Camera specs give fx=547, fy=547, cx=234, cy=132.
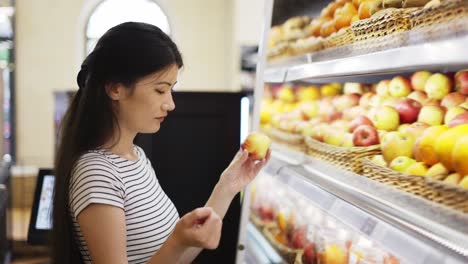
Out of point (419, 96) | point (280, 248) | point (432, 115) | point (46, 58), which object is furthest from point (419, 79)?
point (46, 58)

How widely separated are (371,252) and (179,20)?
6401mm

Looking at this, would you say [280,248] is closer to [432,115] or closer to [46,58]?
[432,115]

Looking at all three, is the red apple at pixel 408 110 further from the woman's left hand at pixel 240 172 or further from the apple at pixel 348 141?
the woman's left hand at pixel 240 172

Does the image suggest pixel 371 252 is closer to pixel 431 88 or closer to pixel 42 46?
pixel 431 88

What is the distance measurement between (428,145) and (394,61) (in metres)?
0.26

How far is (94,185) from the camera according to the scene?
3.96 feet

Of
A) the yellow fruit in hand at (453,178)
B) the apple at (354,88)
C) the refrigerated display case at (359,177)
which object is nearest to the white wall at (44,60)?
the refrigerated display case at (359,177)

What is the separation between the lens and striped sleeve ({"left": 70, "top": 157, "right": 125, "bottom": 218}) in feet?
3.92

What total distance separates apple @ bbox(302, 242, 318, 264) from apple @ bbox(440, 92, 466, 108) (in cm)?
69

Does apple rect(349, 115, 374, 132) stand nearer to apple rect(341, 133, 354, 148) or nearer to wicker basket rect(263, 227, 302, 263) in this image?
apple rect(341, 133, 354, 148)

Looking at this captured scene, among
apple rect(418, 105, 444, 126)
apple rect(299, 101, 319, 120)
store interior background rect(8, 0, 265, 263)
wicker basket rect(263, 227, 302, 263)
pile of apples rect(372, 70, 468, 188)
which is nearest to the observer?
pile of apples rect(372, 70, 468, 188)

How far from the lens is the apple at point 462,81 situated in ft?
4.69

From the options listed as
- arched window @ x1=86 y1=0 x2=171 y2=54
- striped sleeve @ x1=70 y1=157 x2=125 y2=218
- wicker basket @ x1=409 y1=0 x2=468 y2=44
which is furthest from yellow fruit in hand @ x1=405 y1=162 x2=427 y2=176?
arched window @ x1=86 y1=0 x2=171 y2=54

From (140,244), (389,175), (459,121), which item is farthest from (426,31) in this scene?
(140,244)
